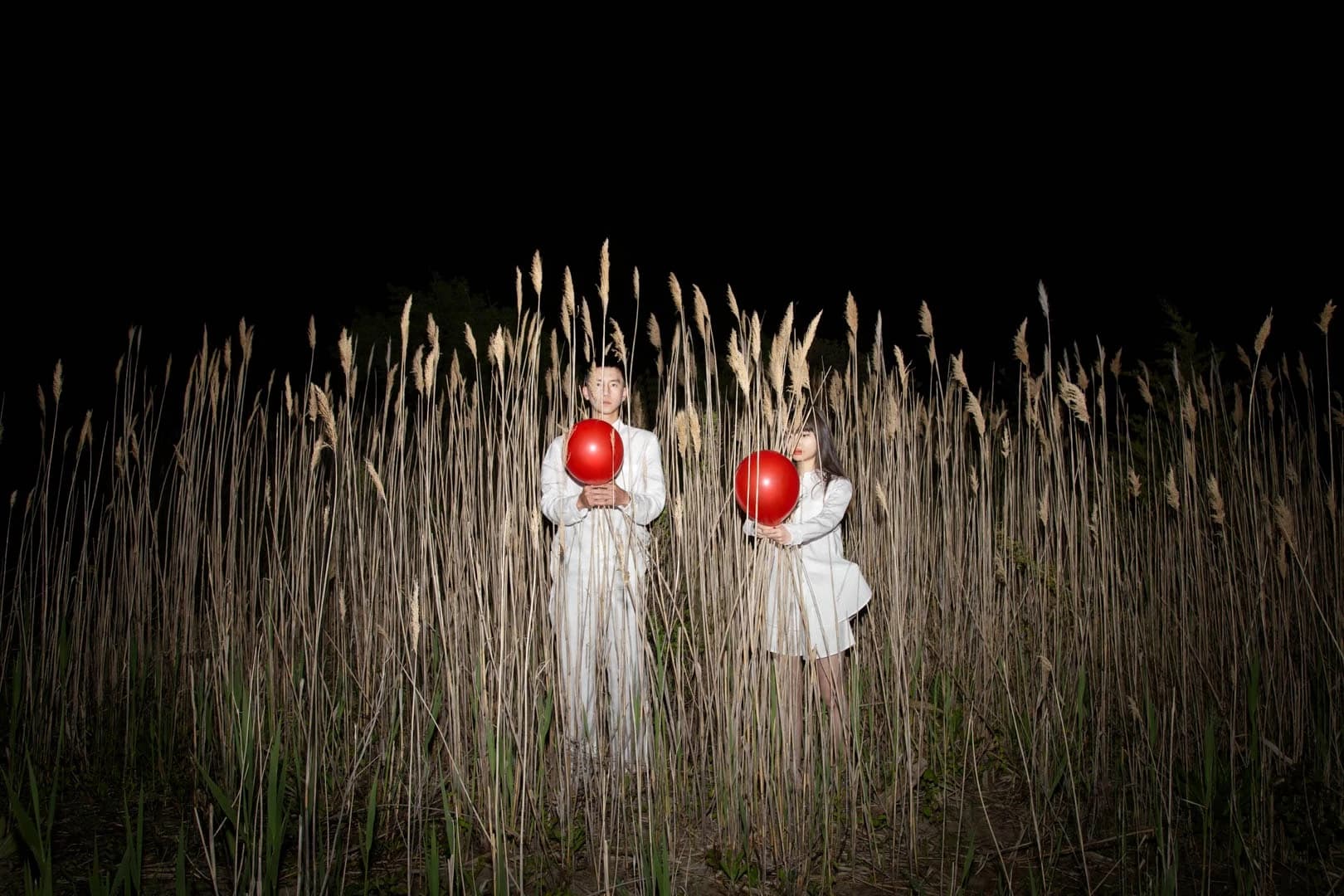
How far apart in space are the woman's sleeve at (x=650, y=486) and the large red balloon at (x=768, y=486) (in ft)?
1.12

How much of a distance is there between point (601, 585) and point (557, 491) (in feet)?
1.43

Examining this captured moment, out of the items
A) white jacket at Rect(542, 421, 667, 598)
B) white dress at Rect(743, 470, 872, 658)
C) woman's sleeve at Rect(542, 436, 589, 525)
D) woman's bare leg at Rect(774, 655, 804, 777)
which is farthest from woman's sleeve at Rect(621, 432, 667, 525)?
woman's bare leg at Rect(774, 655, 804, 777)

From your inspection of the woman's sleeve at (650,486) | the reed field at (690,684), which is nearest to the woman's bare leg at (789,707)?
the reed field at (690,684)

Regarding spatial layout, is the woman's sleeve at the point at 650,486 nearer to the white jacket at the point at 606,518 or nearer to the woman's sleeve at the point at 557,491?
the white jacket at the point at 606,518

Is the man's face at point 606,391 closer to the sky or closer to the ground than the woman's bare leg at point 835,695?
closer to the sky

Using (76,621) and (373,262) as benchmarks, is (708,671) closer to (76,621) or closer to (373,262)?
(76,621)

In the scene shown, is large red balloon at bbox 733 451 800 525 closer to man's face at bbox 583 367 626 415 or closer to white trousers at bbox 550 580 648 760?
white trousers at bbox 550 580 648 760

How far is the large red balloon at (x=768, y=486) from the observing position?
1.59 metres

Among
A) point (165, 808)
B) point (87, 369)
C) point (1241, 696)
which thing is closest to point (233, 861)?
point (165, 808)

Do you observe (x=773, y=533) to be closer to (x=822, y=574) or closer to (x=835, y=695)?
(x=822, y=574)

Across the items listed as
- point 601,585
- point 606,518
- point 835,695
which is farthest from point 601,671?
point 835,695

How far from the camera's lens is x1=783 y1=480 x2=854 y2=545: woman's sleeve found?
1.83m

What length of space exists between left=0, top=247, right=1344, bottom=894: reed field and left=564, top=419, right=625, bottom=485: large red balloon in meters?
0.10

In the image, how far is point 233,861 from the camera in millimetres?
1521
